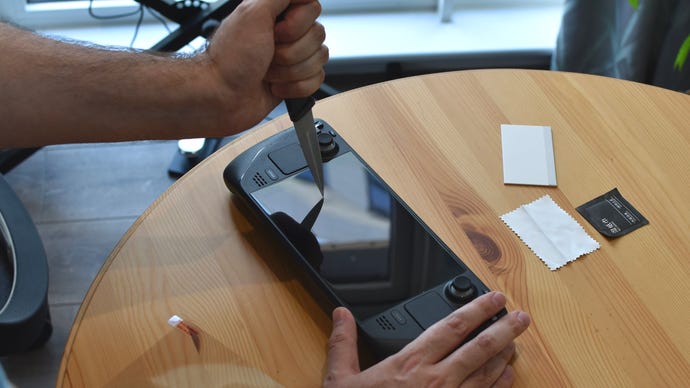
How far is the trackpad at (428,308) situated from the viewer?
91 centimetres

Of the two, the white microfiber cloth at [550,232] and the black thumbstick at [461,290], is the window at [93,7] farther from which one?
the black thumbstick at [461,290]

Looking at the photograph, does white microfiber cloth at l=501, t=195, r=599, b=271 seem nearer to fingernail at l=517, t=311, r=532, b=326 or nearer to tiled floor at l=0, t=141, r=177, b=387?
fingernail at l=517, t=311, r=532, b=326

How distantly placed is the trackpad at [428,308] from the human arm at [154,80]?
0.32 m

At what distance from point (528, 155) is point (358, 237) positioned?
0.31 m

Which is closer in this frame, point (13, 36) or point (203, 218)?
point (13, 36)

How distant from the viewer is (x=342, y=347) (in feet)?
2.86

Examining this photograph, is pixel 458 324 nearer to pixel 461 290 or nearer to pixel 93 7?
pixel 461 290

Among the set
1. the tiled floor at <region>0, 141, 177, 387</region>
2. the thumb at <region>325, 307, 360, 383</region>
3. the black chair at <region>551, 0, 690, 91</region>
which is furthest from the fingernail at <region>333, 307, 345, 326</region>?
the black chair at <region>551, 0, 690, 91</region>

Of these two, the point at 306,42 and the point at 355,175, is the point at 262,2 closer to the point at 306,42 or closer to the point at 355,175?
the point at 306,42

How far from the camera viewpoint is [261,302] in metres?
0.97

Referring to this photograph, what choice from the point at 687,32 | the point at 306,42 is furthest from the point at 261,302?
the point at 687,32

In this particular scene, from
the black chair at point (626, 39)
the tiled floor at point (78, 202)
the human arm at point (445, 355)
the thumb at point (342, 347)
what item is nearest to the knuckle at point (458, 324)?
the human arm at point (445, 355)

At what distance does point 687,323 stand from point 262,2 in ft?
2.22

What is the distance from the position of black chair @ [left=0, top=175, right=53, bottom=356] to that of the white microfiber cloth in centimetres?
66
